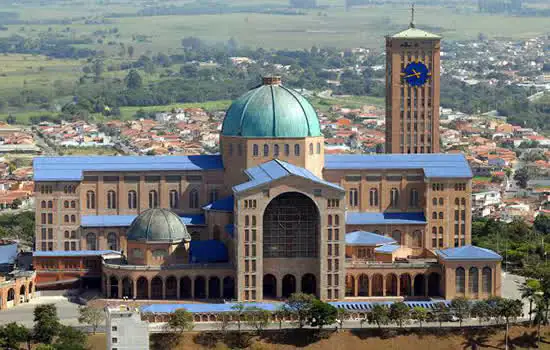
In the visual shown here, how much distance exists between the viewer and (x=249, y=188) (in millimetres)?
103000

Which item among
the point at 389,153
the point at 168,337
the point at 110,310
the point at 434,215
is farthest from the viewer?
the point at 389,153

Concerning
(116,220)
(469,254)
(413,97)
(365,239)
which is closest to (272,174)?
(365,239)

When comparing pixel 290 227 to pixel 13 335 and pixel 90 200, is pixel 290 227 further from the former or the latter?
pixel 13 335

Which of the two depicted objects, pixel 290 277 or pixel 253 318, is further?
pixel 290 277

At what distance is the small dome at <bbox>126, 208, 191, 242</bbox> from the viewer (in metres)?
104

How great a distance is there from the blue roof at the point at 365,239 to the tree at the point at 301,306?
26.3ft

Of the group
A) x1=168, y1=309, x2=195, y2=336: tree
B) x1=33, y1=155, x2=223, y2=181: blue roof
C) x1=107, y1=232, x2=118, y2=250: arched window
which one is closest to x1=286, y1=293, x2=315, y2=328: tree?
x1=168, y1=309, x2=195, y2=336: tree

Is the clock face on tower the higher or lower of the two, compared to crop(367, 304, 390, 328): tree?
higher

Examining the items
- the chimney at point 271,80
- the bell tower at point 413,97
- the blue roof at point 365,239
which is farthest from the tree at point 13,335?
the bell tower at point 413,97

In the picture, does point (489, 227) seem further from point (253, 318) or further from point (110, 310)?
point (110, 310)

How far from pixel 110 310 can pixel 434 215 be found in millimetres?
28504

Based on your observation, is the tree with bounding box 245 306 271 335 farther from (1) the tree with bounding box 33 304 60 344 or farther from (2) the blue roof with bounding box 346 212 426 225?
(2) the blue roof with bounding box 346 212 426 225

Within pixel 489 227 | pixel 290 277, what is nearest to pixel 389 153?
pixel 489 227

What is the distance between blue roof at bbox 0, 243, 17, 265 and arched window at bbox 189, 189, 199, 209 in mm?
11866
